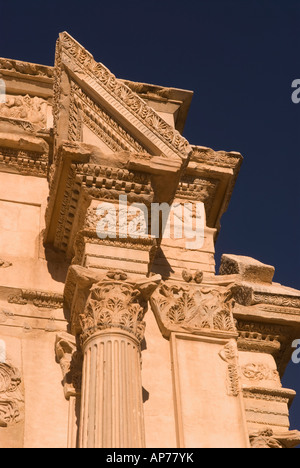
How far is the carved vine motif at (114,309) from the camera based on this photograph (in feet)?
34.7

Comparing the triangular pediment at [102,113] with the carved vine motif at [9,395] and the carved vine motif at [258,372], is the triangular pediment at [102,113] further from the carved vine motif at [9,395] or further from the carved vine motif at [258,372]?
the carved vine motif at [258,372]

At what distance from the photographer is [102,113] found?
42.9 feet

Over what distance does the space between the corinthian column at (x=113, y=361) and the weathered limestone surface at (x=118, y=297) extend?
0.02 m

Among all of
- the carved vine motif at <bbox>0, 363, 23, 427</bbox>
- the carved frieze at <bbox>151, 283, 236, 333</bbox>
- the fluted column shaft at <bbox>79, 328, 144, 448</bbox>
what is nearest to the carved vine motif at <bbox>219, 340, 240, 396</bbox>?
the carved frieze at <bbox>151, 283, 236, 333</bbox>

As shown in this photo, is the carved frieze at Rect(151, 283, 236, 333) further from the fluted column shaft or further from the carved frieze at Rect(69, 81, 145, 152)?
the carved frieze at Rect(69, 81, 145, 152)

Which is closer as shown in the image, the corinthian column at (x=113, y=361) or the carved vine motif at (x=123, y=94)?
the corinthian column at (x=113, y=361)

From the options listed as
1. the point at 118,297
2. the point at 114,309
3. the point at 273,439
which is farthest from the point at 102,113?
the point at 273,439

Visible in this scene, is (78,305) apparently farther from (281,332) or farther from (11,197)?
(281,332)

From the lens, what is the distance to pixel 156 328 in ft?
39.1

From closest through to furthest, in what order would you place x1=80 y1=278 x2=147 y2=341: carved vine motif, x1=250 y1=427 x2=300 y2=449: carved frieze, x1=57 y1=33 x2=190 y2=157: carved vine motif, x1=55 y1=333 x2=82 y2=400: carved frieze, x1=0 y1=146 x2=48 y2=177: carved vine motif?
x1=80 y1=278 x2=147 y2=341: carved vine motif
x1=55 y1=333 x2=82 y2=400: carved frieze
x1=57 y1=33 x2=190 y2=157: carved vine motif
x1=250 y1=427 x2=300 y2=449: carved frieze
x1=0 y1=146 x2=48 y2=177: carved vine motif

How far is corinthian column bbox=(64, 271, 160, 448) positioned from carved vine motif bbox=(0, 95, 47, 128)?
5134 millimetres

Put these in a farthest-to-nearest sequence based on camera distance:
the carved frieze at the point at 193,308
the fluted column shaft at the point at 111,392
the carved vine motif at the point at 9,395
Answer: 1. the carved frieze at the point at 193,308
2. the carved vine motif at the point at 9,395
3. the fluted column shaft at the point at 111,392

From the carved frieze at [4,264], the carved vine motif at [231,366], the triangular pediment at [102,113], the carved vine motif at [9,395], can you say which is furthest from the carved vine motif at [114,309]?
the triangular pediment at [102,113]

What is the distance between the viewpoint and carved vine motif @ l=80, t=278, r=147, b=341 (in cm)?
1058
